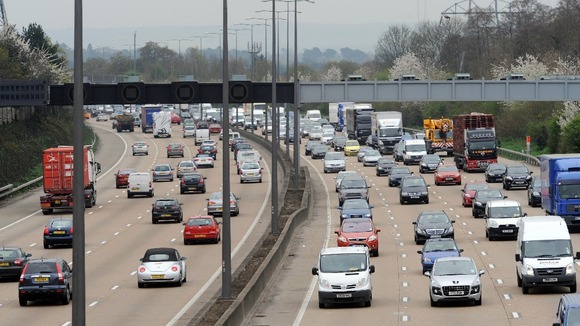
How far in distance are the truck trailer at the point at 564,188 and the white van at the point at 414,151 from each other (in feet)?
151

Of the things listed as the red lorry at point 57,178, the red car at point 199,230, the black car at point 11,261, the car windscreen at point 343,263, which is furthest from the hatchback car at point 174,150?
the car windscreen at point 343,263

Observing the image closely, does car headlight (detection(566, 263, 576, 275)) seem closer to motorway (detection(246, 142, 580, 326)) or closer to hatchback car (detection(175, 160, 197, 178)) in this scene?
motorway (detection(246, 142, 580, 326))

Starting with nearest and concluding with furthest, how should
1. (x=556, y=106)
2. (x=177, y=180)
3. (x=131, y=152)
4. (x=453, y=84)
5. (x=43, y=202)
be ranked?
(x=43, y=202), (x=453, y=84), (x=177, y=180), (x=556, y=106), (x=131, y=152)

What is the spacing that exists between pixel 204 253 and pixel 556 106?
7249cm

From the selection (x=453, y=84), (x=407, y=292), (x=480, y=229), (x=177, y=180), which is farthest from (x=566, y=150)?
(x=407, y=292)

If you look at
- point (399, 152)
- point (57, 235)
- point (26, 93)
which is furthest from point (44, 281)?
point (399, 152)

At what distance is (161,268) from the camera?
44.6m

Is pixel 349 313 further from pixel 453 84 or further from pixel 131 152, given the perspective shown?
pixel 131 152

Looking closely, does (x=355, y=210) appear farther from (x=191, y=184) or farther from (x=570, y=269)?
(x=570, y=269)

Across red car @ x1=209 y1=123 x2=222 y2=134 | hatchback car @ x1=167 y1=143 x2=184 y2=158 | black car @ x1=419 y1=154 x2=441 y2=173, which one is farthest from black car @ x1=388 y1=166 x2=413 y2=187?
red car @ x1=209 y1=123 x2=222 y2=134

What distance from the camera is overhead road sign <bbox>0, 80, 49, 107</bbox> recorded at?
8188cm

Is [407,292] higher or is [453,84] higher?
[453,84]

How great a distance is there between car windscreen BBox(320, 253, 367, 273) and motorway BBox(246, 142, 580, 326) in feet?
3.57

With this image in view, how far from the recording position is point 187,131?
534 feet
